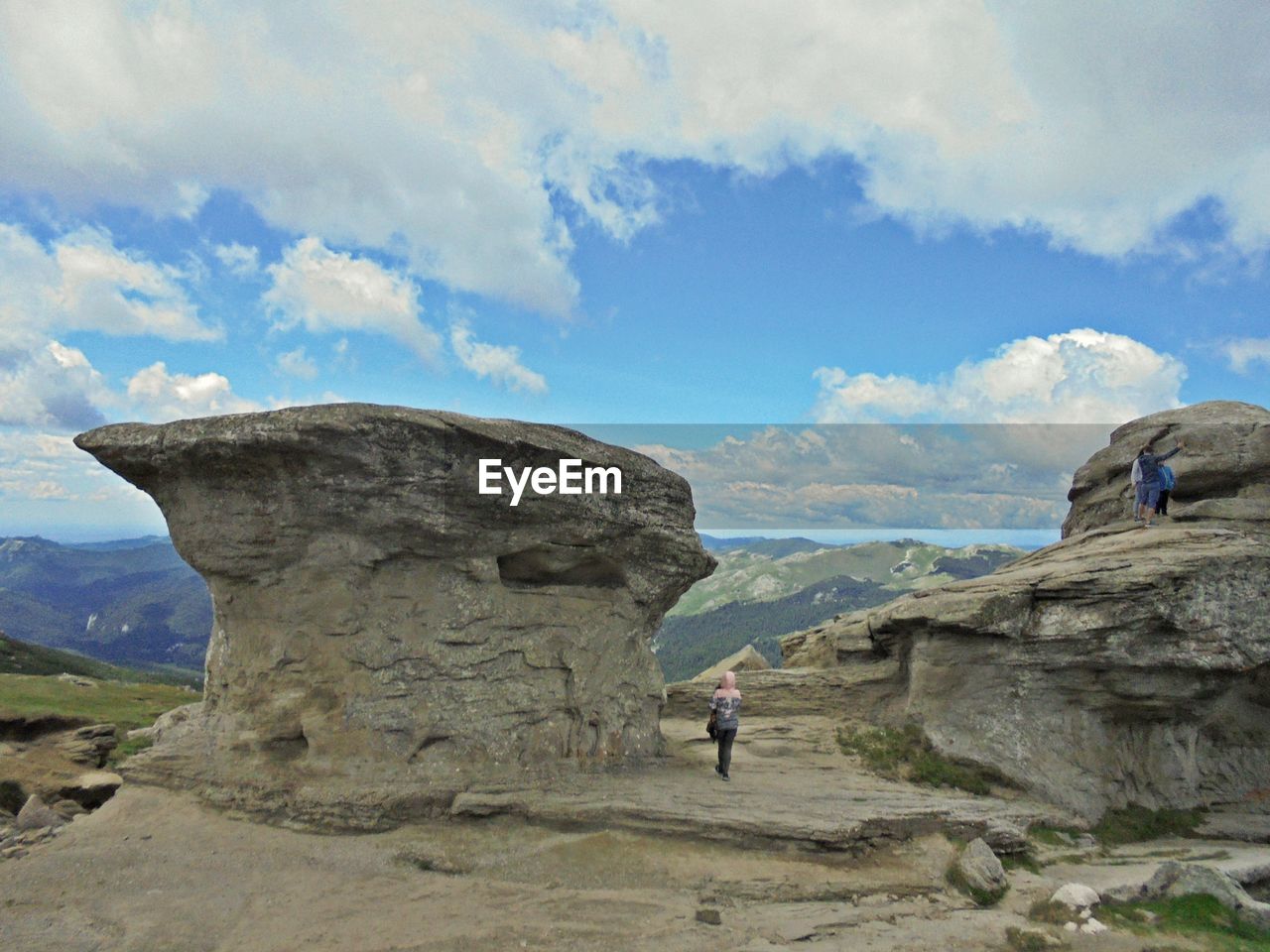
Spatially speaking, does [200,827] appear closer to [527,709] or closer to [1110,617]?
[527,709]

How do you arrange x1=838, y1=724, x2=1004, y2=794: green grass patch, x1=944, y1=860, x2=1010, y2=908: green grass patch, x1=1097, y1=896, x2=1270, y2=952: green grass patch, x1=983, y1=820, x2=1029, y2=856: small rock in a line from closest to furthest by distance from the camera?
x1=1097, y1=896, x2=1270, y2=952: green grass patch
x1=944, y1=860, x2=1010, y2=908: green grass patch
x1=983, y1=820, x2=1029, y2=856: small rock
x1=838, y1=724, x2=1004, y2=794: green grass patch

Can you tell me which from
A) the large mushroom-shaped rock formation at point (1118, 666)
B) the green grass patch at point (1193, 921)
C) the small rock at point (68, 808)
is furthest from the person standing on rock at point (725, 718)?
the small rock at point (68, 808)

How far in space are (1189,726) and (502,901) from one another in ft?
71.6

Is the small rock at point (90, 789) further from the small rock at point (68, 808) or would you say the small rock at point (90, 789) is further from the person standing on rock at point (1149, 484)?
the person standing on rock at point (1149, 484)

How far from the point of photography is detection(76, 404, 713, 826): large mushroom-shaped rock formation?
16.6 metres

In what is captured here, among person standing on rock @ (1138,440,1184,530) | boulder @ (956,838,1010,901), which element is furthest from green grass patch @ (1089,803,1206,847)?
person standing on rock @ (1138,440,1184,530)

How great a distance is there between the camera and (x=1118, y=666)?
2056 cm

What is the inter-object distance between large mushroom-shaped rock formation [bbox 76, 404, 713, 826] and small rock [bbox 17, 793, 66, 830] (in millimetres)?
2272

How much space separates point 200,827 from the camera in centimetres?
1594

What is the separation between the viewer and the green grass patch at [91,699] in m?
42.9

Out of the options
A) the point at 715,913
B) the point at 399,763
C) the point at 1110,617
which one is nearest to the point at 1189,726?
the point at 1110,617

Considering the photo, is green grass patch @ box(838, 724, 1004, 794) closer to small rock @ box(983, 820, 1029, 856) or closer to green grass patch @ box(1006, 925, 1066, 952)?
small rock @ box(983, 820, 1029, 856)

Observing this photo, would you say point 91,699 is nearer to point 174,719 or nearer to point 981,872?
point 174,719

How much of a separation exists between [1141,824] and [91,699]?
204 feet
